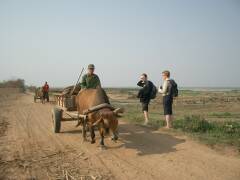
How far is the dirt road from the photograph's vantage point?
635cm

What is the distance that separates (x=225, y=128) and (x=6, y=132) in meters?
8.66

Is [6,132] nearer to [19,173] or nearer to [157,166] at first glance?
[19,173]

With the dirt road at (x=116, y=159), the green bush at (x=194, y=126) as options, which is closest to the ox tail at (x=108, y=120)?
the dirt road at (x=116, y=159)

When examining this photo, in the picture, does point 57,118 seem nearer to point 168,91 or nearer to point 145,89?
point 145,89

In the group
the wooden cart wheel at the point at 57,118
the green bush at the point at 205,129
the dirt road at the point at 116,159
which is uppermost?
the wooden cart wheel at the point at 57,118

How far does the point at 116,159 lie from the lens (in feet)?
24.4

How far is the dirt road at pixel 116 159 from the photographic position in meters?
6.35

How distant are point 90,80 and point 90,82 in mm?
71

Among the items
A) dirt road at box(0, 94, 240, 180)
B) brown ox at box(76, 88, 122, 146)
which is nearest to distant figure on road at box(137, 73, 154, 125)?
dirt road at box(0, 94, 240, 180)

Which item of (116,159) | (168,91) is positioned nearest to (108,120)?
(116,159)

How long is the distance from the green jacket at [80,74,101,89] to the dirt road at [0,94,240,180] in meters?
1.83

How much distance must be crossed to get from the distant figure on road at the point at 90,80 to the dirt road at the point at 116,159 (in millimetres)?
1840

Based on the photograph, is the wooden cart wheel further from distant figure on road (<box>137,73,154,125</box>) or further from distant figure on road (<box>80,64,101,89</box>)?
distant figure on road (<box>137,73,154,125</box>)

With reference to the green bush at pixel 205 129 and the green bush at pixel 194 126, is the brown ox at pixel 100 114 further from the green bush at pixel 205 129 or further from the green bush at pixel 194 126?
the green bush at pixel 194 126
